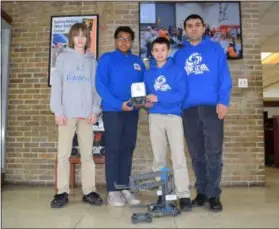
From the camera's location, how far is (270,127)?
275 inches

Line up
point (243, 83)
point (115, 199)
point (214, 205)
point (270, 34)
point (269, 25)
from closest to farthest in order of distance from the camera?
point (214, 205), point (115, 199), point (243, 83), point (269, 25), point (270, 34)

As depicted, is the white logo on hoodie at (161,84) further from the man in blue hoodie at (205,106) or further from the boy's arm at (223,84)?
the boy's arm at (223,84)

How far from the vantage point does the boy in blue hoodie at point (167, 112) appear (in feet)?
7.96

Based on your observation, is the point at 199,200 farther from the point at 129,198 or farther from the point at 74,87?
the point at 74,87

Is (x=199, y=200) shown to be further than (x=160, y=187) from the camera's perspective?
Yes

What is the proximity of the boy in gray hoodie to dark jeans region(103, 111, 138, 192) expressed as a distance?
134 mm

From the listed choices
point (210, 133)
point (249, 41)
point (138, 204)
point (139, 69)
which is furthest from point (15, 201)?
point (249, 41)

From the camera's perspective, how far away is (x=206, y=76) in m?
2.51

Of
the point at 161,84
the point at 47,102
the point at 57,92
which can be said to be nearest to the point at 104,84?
the point at 57,92

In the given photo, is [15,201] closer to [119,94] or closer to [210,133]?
[119,94]

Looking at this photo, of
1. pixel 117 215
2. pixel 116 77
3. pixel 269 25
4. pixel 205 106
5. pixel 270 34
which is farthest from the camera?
pixel 270 34

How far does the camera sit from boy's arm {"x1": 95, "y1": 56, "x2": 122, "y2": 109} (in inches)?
103

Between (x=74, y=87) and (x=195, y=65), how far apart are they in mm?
1000

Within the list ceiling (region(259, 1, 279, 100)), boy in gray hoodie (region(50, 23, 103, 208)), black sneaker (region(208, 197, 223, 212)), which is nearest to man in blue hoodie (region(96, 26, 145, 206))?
boy in gray hoodie (region(50, 23, 103, 208))
